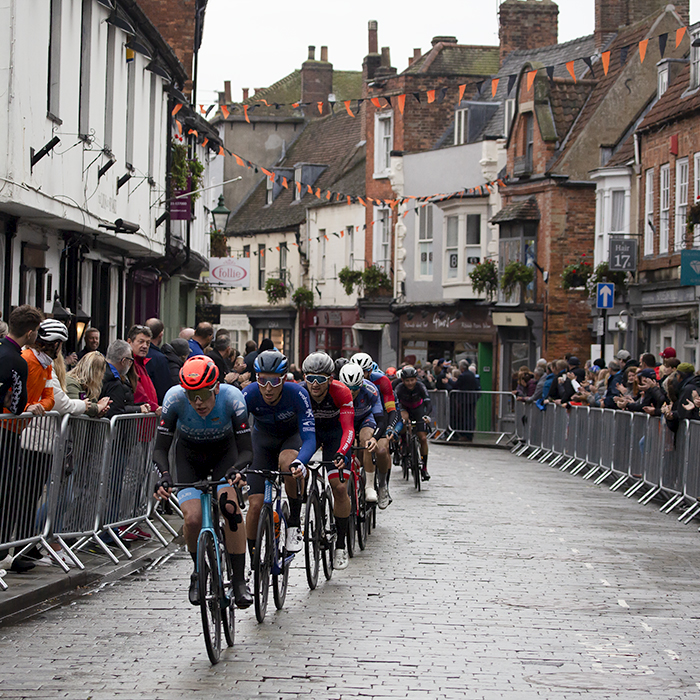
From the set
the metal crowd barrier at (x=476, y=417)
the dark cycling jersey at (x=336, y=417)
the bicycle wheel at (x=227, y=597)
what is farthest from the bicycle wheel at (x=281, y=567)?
the metal crowd barrier at (x=476, y=417)

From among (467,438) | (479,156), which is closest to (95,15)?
(467,438)

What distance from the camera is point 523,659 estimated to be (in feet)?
24.8

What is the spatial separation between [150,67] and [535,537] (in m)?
13.7

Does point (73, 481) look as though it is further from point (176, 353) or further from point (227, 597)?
point (176, 353)

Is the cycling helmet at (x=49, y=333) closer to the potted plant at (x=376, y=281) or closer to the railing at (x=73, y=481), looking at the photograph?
the railing at (x=73, y=481)

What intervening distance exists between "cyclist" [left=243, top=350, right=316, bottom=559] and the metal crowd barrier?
69.7ft

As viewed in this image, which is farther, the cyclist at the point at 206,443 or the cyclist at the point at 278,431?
the cyclist at the point at 278,431

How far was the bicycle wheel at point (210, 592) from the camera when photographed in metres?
7.17

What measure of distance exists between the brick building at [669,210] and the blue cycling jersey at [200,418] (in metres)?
19.6

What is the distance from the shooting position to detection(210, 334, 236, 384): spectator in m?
16.3

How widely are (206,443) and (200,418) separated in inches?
7.9

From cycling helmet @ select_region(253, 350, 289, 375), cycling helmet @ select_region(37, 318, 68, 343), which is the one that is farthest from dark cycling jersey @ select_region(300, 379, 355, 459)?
cycling helmet @ select_region(37, 318, 68, 343)

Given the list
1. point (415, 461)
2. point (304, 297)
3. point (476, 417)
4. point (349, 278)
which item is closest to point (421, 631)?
point (415, 461)

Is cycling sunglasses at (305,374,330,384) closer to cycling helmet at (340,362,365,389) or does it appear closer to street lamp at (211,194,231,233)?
cycling helmet at (340,362,365,389)
